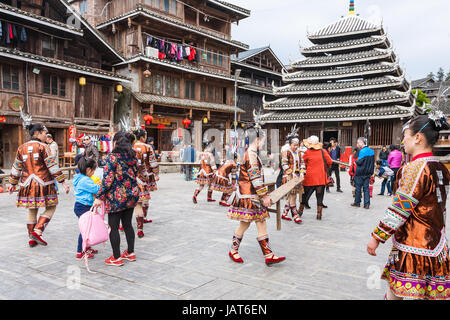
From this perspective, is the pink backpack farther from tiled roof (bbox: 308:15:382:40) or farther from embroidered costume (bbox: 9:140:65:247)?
tiled roof (bbox: 308:15:382:40)

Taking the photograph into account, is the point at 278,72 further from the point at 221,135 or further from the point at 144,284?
the point at 144,284

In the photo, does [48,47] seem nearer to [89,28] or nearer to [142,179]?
[89,28]

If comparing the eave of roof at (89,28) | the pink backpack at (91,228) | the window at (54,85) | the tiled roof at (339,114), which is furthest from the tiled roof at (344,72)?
the pink backpack at (91,228)

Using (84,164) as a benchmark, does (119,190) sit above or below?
below

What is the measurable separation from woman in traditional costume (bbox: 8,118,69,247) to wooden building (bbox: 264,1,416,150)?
71.1 feet

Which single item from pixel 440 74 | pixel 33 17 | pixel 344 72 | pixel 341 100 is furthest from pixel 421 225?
pixel 440 74

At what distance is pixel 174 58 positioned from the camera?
23.5 m

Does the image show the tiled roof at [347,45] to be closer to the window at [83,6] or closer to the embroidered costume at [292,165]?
the window at [83,6]

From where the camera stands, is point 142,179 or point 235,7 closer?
point 142,179

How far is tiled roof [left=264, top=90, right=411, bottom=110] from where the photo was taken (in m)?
22.4

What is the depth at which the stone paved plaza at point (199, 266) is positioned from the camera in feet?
11.8

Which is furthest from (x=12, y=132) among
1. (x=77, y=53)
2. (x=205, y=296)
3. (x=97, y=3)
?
(x=205, y=296)

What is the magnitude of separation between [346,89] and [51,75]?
19698mm

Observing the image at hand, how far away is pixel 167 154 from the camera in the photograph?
22.4m
